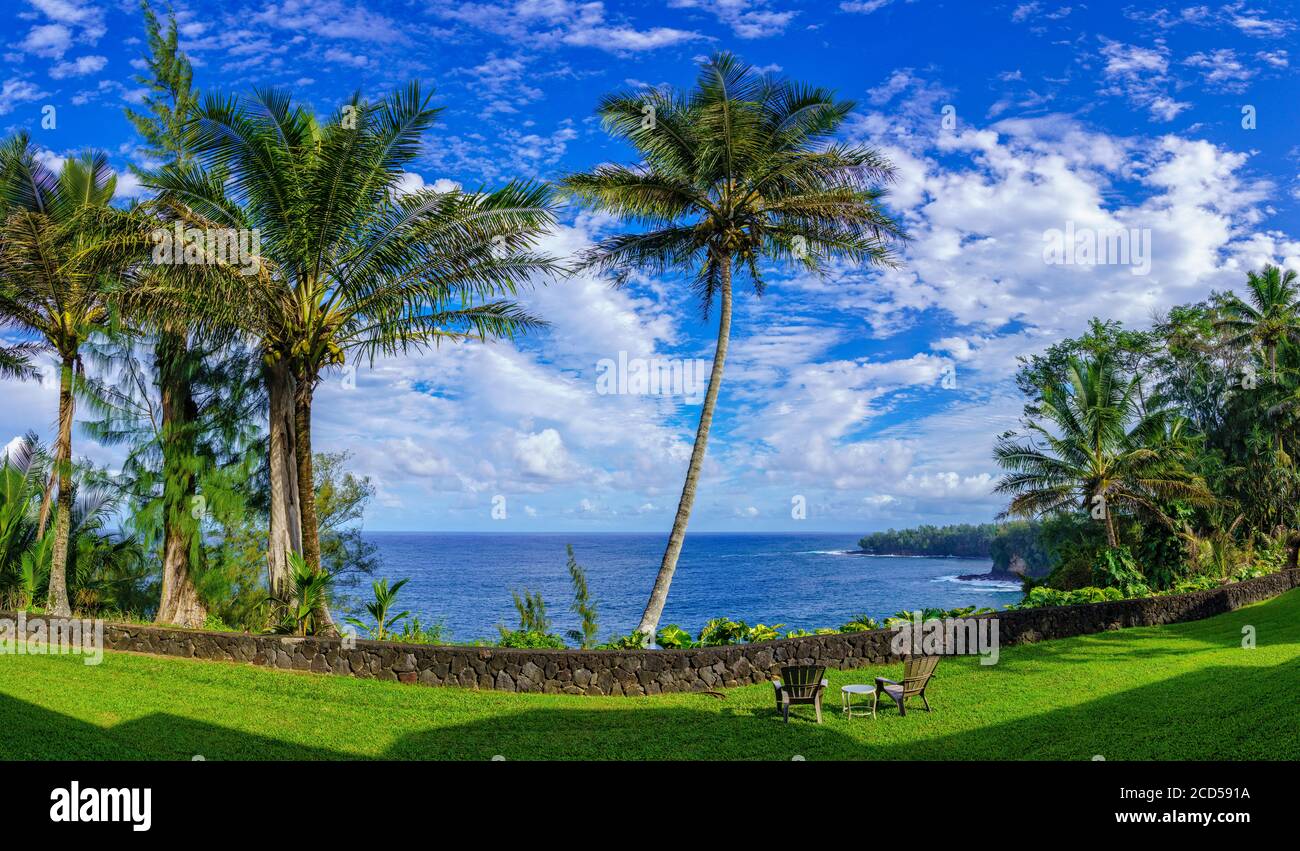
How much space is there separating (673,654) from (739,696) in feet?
3.33

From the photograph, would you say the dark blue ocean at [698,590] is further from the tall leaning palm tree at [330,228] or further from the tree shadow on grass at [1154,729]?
the tree shadow on grass at [1154,729]

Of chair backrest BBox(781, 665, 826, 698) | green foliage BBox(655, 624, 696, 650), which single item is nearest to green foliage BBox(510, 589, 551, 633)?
green foliage BBox(655, 624, 696, 650)

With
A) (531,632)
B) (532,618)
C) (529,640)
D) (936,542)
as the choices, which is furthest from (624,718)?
(936,542)

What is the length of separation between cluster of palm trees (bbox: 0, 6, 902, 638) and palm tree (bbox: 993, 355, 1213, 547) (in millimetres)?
10809

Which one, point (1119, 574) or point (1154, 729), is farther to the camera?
point (1119, 574)

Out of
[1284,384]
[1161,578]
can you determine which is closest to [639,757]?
[1161,578]

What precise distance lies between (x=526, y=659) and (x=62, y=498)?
34.0ft

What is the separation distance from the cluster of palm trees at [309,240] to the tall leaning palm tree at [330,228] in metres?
0.03

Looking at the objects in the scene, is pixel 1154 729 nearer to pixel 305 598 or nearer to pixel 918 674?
pixel 918 674

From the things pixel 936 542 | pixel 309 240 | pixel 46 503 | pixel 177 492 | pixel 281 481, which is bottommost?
pixel 936 542

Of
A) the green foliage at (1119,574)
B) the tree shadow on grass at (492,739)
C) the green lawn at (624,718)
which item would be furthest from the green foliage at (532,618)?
the green foliage at (1119,574)

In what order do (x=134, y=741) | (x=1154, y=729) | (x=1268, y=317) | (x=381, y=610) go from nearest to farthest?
1. (x=134, y=741)
2. (x=1154, y=729)
3. (x=381, y=610)
4. (x=1268, y=317)

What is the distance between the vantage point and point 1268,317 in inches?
1294
